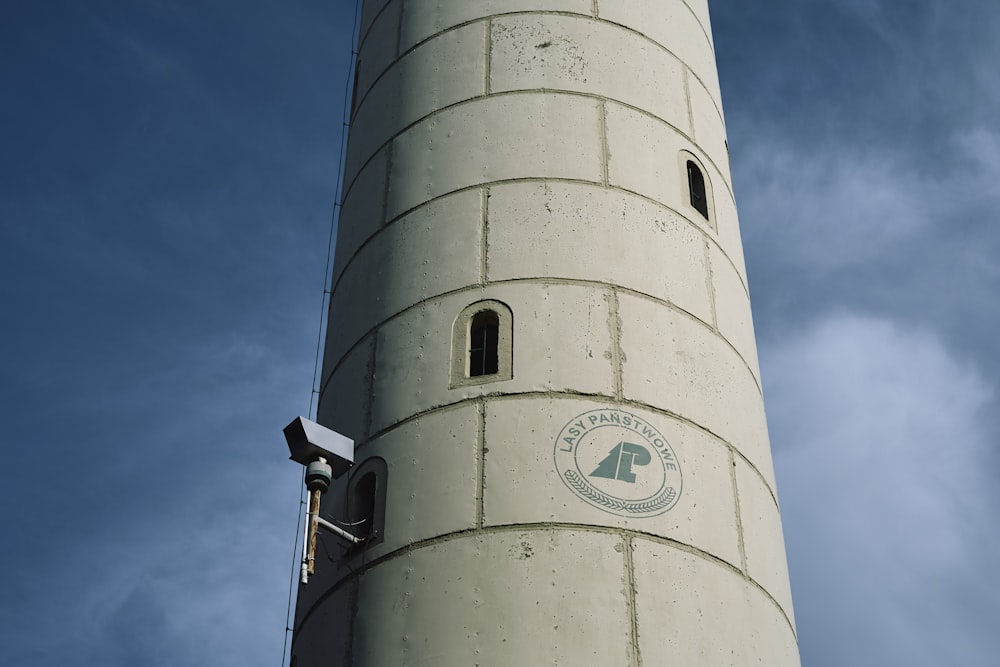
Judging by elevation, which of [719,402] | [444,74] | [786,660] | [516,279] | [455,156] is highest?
[444,74]

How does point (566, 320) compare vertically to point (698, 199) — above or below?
below

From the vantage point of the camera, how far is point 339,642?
12953 mm

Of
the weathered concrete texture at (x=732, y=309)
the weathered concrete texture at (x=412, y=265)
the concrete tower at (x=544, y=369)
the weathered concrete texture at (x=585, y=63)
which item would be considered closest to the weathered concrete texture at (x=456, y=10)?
the concrete tower at (x=544, y=369)

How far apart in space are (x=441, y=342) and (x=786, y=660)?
181 inches

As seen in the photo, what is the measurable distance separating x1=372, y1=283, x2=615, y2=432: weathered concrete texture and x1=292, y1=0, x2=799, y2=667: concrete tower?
0.09ft

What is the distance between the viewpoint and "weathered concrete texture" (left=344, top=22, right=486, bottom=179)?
55.2 ft

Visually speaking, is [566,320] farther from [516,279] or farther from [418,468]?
[418,468]

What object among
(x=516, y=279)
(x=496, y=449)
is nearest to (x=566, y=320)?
(x=516, y=279)

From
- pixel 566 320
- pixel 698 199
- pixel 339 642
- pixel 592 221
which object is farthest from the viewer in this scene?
pixel 698 199

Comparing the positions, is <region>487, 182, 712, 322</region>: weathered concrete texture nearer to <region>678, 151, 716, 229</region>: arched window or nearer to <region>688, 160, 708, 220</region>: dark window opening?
<region>678, 151, 716, 229</region>: arched window

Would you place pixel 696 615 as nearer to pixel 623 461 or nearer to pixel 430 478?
pixel 623 461

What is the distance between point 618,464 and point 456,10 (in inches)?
291

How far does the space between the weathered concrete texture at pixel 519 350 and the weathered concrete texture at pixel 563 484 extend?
0.28 m

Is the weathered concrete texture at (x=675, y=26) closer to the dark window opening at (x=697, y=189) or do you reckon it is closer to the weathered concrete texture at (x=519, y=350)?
the dark window opening at (x=697, y=189)
